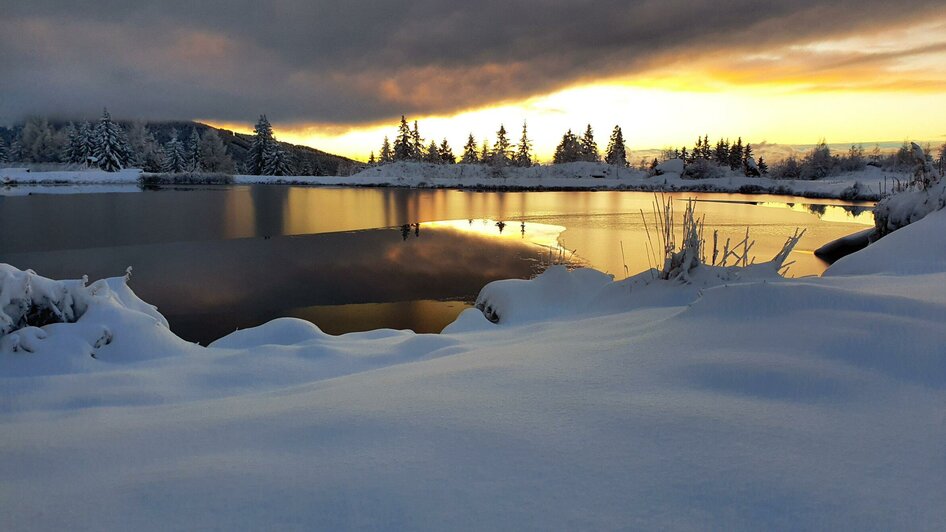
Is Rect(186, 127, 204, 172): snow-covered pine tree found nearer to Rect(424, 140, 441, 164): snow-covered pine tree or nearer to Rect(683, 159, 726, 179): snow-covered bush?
Rect(424, 140, 441, 164): snow-covered pine tree

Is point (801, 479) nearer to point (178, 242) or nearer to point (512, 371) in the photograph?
point (512, 371)

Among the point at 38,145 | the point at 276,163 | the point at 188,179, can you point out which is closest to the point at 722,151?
the point at 276,163

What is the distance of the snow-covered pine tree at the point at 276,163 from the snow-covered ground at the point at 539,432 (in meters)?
69.1

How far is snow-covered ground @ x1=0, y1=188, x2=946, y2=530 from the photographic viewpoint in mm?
1409

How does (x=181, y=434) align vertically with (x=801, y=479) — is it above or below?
below

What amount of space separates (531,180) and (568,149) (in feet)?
112

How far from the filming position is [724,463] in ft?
5.14

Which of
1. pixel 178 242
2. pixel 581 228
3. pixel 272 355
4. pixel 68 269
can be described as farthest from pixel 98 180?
pixel 272 355

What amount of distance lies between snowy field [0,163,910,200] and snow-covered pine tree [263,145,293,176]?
6277mm

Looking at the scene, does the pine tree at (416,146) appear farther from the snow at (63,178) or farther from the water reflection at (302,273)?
the water reflection at (302,273)

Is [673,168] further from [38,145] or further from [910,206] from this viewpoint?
[38,145]

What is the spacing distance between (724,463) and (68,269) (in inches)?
552

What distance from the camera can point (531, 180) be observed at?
58469 mm

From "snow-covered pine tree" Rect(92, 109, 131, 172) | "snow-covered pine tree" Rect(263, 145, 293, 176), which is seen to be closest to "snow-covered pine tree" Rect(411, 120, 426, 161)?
"snow-covered pine tree" Rect(263, 145, 293, 176)
